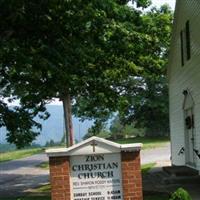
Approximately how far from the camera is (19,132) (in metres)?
20.3

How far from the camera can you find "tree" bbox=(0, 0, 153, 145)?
18.6 meters

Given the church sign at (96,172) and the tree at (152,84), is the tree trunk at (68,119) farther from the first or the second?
the church sign at (96,172)

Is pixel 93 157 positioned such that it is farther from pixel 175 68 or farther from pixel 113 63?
pixel 175 68

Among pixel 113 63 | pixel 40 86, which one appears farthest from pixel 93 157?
pixel 113 63

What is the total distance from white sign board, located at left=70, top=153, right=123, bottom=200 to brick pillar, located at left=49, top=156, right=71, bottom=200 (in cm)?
10

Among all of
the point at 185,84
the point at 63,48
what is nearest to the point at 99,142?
the point at 63,48

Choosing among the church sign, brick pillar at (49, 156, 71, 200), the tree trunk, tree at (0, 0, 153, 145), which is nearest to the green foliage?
tree at (0, 0, 153, 145)

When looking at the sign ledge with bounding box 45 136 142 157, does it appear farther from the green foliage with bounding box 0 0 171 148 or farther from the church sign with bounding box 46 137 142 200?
the green foliage with bounding box 0 0 171 148

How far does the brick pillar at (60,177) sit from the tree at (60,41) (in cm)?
619

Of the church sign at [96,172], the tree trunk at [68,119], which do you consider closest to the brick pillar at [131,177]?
the church sign at [96,172]

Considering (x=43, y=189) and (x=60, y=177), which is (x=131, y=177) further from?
(x=43, y=189)

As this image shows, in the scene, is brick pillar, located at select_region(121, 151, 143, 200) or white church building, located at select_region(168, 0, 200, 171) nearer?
brick pillar, located at select_region(121, 151, 143, 200)

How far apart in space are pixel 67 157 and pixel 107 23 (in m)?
9.22

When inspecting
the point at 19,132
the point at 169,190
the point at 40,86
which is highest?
the point at 40,86
